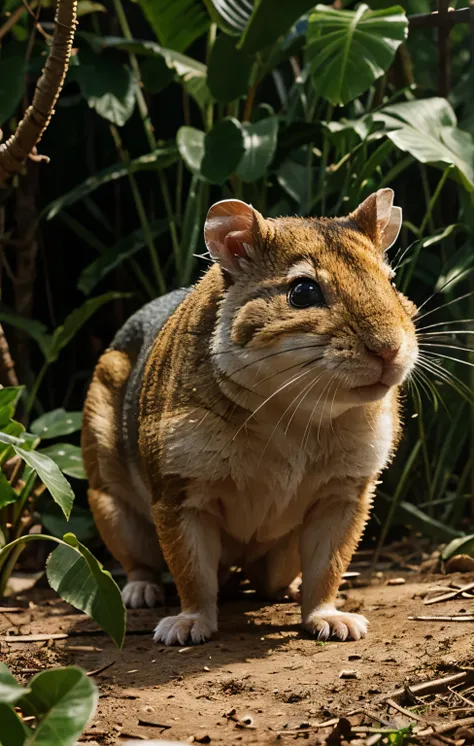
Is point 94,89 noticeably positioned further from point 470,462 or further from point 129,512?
point 470,462

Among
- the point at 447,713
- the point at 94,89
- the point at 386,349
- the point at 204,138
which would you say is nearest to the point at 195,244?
the point at 204,138

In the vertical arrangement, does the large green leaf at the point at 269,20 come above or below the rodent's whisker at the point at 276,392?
above

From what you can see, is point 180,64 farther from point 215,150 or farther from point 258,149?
point 258,149

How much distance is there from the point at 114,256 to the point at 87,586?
3.40m

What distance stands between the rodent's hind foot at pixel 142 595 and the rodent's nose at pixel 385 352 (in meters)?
2.05

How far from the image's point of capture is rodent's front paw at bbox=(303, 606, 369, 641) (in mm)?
4020

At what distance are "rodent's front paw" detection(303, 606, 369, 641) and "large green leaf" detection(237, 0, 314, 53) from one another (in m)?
3.15

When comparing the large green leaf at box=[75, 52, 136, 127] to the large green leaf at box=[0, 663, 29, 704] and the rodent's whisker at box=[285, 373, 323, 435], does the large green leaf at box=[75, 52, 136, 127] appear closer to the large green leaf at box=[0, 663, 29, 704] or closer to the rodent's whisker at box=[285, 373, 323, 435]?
the rodent's whisker at box=[285, 373, 323, 435]

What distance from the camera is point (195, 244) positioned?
6160 millimetres

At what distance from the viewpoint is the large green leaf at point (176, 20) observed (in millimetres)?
5898

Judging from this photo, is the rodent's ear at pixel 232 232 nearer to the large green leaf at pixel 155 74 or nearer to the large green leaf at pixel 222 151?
the large green leaf at pixel 222 151

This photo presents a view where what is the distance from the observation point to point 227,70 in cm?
577

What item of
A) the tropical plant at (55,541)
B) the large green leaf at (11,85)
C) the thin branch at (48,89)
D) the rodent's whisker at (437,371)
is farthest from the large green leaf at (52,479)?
the large green leaf at (11,85)

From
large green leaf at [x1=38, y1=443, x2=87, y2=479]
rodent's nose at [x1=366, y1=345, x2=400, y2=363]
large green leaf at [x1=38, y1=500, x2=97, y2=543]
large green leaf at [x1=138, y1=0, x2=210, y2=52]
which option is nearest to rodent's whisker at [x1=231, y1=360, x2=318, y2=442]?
rodent's nose at [x1=366, y1=345, x2=400, y2=363]
